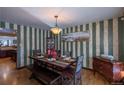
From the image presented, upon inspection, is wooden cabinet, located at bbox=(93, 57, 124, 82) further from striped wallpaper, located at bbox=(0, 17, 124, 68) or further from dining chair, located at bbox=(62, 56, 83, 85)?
dining chair, located at bbox=(62, 56, 83, 85)

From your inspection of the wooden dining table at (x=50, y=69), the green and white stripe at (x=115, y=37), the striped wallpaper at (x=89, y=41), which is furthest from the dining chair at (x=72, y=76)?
the green and white stripe at (x=115, y=37)

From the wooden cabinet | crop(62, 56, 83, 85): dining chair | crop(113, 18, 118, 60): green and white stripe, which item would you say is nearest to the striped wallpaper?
crop(113, 18, 118, 60): green and white stripe

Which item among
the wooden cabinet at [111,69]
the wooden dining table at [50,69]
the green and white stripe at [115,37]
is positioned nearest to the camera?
the wooden dining table at [50,69]

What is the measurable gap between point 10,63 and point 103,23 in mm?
2712

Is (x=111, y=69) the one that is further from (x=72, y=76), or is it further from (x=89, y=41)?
(x=89, y=41)

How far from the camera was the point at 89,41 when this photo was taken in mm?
2514

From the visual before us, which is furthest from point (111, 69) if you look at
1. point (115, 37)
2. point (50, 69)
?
point (50, 69)

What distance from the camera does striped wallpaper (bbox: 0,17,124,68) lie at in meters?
1.99

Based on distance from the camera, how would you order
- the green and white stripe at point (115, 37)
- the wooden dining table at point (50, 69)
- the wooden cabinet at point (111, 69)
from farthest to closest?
the green and white stripe at point (115, 37) → the wooden cabinet at point (111, 69) → the wooden dining table at point (50, 69)

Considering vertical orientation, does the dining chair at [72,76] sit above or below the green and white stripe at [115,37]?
below

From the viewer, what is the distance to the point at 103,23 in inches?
85.0

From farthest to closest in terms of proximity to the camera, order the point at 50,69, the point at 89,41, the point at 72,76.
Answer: the point at 89,41 < the point at 50,69 < the point at 72,76

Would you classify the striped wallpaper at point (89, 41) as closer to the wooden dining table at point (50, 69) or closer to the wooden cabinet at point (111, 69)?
the wooden cabinet at point (111, 69)

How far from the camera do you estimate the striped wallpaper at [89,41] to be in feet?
6.52
